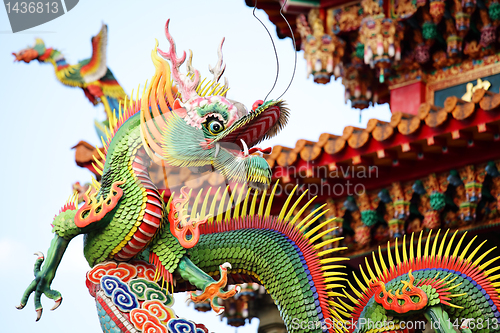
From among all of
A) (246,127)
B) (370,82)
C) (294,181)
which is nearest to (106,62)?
(294,181)

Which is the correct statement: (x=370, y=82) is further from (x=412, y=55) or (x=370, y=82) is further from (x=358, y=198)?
(x=358, y=198)

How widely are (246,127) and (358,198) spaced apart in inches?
121

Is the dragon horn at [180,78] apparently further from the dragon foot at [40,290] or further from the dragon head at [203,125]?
the dragon foot at [40,290]

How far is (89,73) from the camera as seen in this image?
813 centimetres

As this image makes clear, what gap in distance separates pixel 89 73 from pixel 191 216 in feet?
12.6

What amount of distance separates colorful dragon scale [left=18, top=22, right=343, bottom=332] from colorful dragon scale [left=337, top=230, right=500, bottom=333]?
0.25 metres

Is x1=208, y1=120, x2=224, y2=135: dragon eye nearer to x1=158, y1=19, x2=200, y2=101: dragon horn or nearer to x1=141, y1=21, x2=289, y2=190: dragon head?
x1=141, y1=21, x2=289, y2=190: dragon head

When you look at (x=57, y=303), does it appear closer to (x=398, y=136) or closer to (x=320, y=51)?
(x=398, y=136)

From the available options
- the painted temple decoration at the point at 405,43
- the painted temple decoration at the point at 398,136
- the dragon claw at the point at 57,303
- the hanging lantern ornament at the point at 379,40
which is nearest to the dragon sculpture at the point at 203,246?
the dragon claw at the point at 57,303

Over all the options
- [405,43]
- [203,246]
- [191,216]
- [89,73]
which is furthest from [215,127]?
[405,43]

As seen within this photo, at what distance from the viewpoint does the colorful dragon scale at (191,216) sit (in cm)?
450

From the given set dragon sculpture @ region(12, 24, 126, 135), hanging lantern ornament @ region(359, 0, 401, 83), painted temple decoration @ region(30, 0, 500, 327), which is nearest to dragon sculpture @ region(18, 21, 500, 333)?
painted temple decoration @ region(30, 0, 500, 327)

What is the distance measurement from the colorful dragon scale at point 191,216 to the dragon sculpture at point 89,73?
3406 millimetres

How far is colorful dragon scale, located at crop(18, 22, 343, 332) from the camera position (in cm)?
Result: 450
